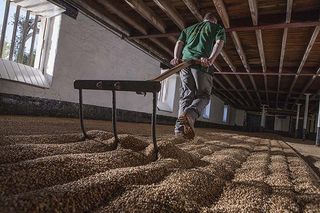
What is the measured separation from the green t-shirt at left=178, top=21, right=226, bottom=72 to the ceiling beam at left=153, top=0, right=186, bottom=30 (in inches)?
88.6

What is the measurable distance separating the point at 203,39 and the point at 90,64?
353cm

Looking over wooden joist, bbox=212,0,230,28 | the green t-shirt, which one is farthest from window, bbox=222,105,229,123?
the green t-shirt

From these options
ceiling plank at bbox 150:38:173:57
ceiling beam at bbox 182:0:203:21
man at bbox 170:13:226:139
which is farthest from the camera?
ceiling plank at bbox 150:38:173:57

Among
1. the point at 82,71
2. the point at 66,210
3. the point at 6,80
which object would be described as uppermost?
the point at 82,71

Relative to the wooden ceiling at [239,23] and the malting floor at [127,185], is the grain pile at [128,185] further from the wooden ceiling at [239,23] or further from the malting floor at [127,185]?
the wooden ceiling at [239,23]

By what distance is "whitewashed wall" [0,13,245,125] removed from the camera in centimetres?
505

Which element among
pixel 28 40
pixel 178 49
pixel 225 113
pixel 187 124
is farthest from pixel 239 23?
pixel 225 113

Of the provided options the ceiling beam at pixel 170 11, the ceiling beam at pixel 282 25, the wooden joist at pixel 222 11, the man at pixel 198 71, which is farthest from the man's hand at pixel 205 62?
the ceiling beam at pixel 282 25

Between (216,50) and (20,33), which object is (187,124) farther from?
(20,33)

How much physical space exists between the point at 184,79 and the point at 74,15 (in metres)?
3.39

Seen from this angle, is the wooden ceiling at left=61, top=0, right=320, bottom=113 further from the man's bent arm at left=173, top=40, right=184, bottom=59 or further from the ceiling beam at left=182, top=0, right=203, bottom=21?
the man's bent arm at left=173, top=40, right=184, bottom=59

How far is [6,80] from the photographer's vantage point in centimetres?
407

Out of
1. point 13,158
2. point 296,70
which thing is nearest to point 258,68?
point 296,70

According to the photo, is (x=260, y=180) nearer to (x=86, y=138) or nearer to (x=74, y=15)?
(x=86, y=138)
